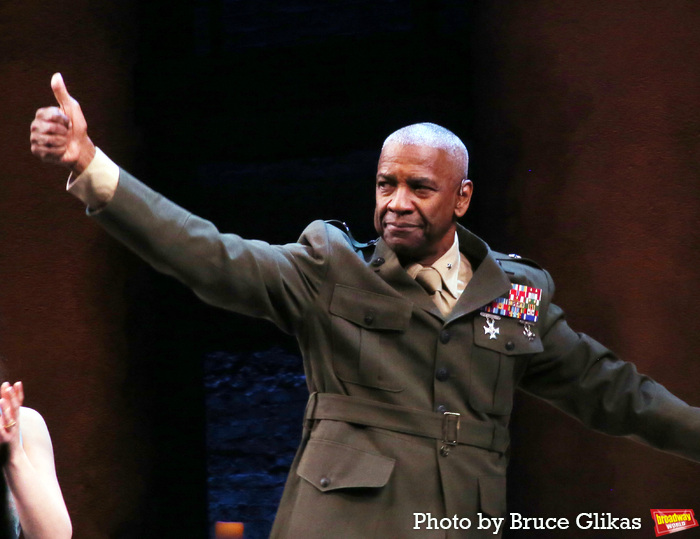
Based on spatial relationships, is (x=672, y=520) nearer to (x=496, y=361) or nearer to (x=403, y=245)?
(x=496, y=361)

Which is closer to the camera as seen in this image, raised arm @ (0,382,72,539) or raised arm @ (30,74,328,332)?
raised arm @ (30,74,328,332)

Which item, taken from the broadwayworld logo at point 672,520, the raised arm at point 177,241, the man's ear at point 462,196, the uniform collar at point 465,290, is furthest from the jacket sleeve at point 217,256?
the broadwayworld logo at point 672,520

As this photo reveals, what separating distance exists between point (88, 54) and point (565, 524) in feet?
7.31

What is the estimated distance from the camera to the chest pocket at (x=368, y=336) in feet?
7.58

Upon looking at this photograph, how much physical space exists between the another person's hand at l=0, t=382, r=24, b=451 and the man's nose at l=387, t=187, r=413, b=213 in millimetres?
888

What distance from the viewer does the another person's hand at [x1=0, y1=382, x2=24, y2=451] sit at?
2.11 meters

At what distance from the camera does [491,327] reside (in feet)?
8.00

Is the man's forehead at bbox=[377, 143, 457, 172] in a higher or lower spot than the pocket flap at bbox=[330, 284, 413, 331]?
higher

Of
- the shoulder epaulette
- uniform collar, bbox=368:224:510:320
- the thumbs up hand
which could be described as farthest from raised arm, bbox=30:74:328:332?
the shoulder epaulette

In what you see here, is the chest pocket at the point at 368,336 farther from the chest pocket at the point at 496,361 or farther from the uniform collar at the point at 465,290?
the chest pocket at the point at 496,361

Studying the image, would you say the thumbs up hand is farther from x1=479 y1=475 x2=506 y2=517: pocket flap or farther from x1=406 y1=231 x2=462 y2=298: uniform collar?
x1=479 y1=475 x2=506 y2=517: pocket flap

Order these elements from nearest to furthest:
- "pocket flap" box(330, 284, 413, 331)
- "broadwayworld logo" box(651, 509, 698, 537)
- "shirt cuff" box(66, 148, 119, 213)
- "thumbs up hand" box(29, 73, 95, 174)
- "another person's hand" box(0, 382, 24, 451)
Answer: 1. "thumbs up hand" box(29, 73, 95, 174)
2. "shirt cuff" box(66, 148, 119, 213)
3. "another person's hand" box(0, 382, 24, 451)
4. "pocket flap" box(330, 284, 413, 331)
5. "broadwayworld logo" box(651, 509, 698, 537)

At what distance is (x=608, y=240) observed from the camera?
3.25 meters

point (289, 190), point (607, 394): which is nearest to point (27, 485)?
point (607, 394)
